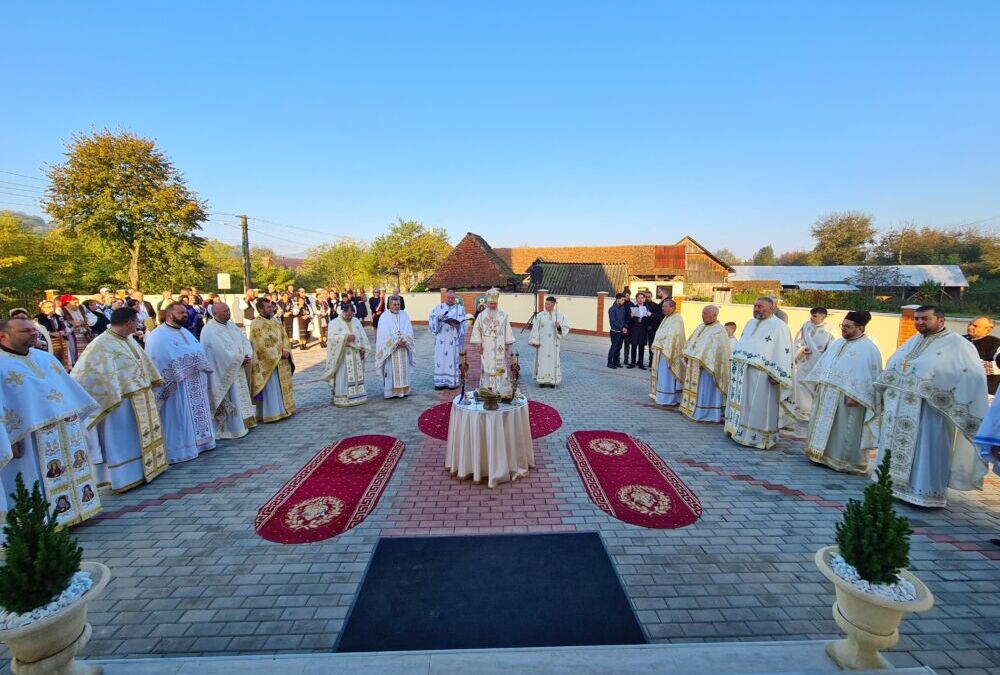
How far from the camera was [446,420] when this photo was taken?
825 cm

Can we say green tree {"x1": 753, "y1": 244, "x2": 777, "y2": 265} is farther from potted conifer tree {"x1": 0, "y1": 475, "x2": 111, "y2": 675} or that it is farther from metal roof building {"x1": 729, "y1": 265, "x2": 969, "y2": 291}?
potted conifer tree {"x1": 0, "y1": 475, "x2": 111, "y2": 675}

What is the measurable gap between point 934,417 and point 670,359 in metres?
4.48

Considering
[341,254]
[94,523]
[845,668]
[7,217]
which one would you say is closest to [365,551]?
[94,523]

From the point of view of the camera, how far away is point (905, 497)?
16.7 ft

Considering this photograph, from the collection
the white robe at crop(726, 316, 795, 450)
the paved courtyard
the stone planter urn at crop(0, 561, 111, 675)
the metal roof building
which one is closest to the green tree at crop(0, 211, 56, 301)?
the paved courtyard

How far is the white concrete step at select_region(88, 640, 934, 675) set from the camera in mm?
2631

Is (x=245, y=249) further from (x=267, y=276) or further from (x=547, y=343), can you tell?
(x=547, y=343)

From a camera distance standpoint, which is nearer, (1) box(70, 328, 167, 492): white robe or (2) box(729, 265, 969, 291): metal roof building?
(1) box(70, 328, 167, 492): white robe

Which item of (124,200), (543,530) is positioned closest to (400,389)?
(543,530)

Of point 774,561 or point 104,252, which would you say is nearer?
point 774,561

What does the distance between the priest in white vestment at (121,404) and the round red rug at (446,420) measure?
147 inches

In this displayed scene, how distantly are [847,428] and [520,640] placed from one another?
545 centimetres

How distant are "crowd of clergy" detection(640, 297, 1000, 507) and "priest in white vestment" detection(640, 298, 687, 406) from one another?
0.58ft

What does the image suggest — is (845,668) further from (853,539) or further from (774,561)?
(774,561)
